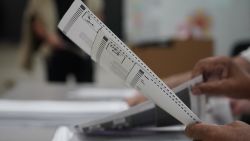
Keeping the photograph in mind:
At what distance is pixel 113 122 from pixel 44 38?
2299 millimetres

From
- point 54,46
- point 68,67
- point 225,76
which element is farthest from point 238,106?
point 54,46

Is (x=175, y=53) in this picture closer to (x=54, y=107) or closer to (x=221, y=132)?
(x=54, y=107)

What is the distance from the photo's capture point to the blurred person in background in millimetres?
2906

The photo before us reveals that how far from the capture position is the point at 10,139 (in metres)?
0.84

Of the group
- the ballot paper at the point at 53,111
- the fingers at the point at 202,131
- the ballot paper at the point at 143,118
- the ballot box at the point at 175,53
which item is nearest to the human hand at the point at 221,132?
the fingers at the point at 202,131

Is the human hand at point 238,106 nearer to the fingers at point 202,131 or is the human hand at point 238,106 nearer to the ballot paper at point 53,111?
the ballot paper at point 53,111

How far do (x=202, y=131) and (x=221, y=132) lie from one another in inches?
1.1

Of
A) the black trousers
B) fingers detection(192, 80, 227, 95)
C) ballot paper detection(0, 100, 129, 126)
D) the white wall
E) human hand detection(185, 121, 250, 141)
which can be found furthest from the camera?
the white wall

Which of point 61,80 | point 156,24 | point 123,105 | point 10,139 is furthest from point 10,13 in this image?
point 10,139

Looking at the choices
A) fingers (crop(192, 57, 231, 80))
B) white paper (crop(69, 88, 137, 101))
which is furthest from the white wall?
fingers (crop(192, 57, 231, 80))

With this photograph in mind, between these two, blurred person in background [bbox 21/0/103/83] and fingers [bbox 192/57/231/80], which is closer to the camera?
fingers [bbox 192/57/231/80]

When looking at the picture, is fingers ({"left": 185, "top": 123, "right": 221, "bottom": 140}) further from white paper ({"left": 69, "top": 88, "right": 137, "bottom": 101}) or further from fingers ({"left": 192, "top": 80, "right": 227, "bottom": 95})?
white paper ({"left": 69, "top": 88, "right": 137, "bottom": 101})

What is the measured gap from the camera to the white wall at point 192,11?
3.70m

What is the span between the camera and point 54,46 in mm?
2996
